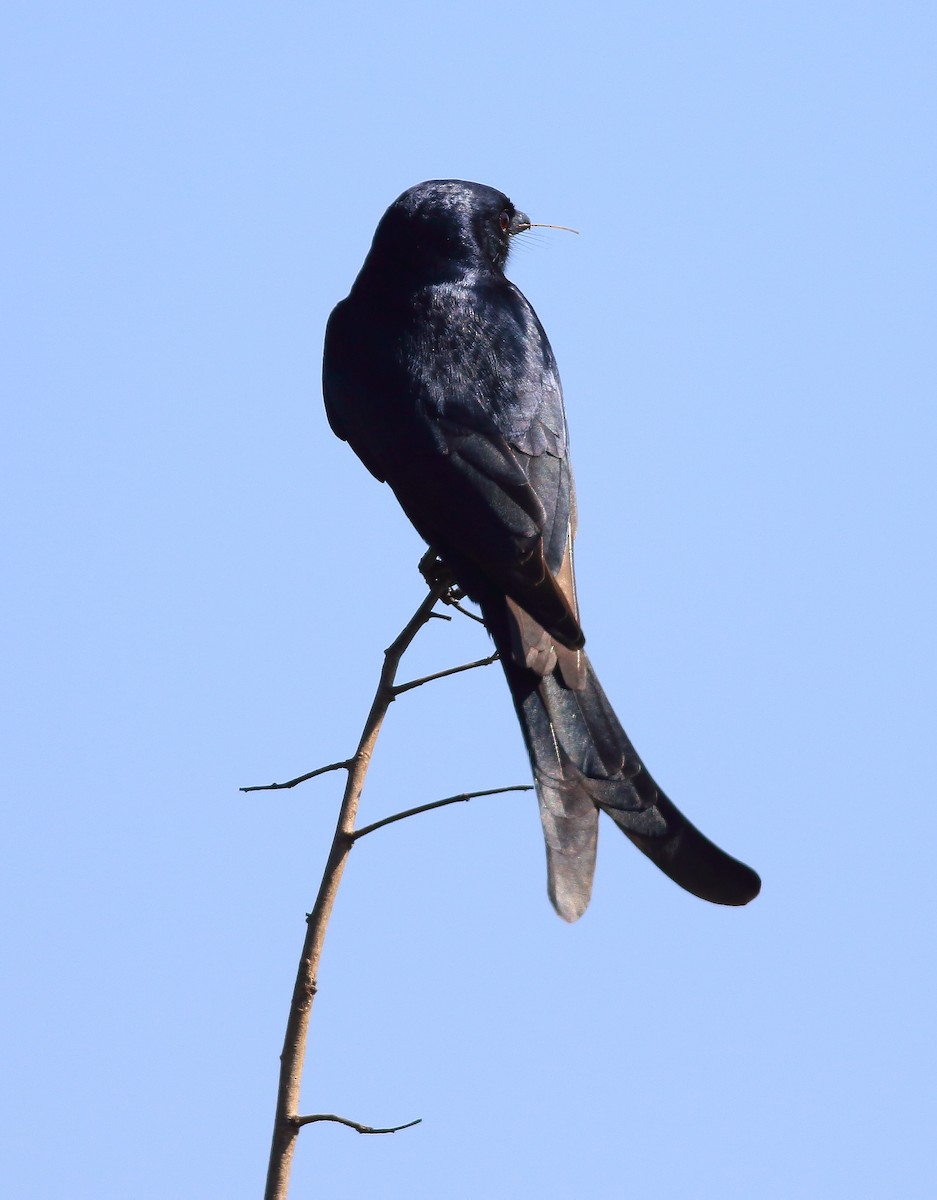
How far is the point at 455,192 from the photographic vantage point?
19.9 feet

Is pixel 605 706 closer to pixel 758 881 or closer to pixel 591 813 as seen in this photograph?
pixel 591 813

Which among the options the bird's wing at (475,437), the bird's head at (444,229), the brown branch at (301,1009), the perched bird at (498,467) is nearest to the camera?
the brown branch at (301,1009)

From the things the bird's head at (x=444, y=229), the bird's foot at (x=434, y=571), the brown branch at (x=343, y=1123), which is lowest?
the brown branch at (x=343, y=1123)

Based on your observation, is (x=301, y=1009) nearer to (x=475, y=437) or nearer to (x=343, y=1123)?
(x=343, y=1123)

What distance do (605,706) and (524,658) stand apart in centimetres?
27

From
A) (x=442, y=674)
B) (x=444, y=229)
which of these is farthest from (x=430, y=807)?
(x=444, y=229)

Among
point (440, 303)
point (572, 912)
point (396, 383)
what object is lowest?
point (572, 912)

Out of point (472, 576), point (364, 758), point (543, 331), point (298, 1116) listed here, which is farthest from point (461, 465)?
point (298, 1116)

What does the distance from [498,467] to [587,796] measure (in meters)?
1.22

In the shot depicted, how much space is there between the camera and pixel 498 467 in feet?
15.5

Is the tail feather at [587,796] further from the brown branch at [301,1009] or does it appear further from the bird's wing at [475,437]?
the brown branch at [301,1009]

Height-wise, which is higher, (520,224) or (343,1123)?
(520,224)

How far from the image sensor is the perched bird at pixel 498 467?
3861 mm

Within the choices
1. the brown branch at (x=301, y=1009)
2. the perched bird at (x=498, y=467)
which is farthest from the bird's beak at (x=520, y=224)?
the brown branch at (x=301, y=1009)
